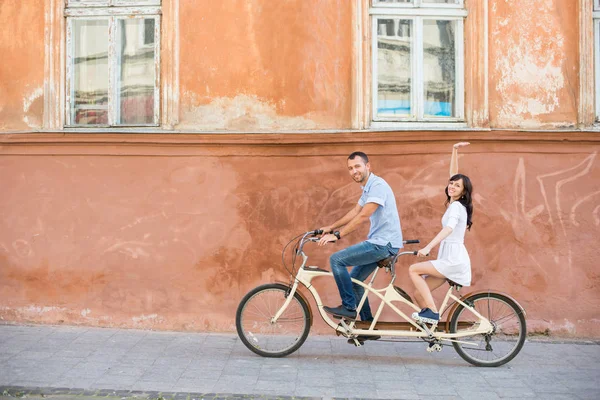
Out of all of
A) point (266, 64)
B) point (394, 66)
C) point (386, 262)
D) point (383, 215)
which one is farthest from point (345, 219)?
point (394, 66)

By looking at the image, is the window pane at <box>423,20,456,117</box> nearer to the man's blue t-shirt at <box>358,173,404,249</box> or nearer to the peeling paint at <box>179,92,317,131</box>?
the peeling paint at <box>179,92,317,131</box>

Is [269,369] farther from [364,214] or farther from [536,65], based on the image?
[536,65]

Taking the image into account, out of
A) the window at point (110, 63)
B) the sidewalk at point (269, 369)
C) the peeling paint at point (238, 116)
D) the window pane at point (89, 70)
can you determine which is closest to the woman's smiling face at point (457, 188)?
the sidewalk at point (269, 369)

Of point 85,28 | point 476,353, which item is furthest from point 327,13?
point 476,353

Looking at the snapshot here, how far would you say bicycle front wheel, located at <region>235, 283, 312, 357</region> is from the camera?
6.57 metres

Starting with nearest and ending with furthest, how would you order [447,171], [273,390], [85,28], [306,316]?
[273,390]
[306,316]
[447,171]
[85,28]

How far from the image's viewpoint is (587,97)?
26.3 feet

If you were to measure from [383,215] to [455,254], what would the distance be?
2.48 feet

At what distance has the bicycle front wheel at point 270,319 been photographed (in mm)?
6566

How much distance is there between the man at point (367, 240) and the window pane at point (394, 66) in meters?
2.02

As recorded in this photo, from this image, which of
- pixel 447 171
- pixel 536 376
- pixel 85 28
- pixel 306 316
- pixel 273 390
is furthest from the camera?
pixel 85 28

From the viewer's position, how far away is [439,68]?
8383mm

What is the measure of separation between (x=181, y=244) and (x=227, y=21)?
2.69m

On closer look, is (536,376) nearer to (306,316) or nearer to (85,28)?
(306,316)
